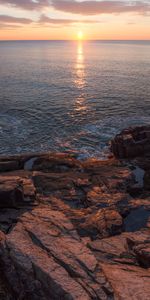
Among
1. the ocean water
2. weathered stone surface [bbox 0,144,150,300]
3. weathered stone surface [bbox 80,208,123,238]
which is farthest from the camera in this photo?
the ocean water

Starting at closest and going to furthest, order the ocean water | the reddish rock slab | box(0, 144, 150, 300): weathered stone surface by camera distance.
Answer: the reddish rock slab
box(0, 144, 150, 300): weathered stone surface
the ocean water

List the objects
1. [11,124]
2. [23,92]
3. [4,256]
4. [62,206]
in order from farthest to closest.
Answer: [23,92] < [11,124] < [62,206] < [4,256]

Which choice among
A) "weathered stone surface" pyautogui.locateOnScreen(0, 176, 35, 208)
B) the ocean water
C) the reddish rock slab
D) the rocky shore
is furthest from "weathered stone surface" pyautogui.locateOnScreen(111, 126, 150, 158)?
the reddish rock slab

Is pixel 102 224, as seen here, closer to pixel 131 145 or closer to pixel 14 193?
pixel 14 193

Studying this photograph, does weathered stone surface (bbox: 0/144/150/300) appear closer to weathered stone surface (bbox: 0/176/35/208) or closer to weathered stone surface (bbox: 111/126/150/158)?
weathered stone surface (bbox: 0/176/35/208)

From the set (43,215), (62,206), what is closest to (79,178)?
(62,206)

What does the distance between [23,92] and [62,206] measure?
5976cm

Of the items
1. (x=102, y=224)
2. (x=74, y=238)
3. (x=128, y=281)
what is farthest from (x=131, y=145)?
(x=128, y=281)

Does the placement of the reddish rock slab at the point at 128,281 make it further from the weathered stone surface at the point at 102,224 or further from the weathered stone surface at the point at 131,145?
the weathered stone surface at the point at 131,145

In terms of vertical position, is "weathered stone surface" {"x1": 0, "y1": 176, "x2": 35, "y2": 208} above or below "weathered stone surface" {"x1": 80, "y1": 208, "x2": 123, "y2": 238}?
above

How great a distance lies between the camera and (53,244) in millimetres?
13469

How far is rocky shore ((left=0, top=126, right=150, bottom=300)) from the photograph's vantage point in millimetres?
11305

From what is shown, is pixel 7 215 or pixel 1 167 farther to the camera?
pixel 1 167

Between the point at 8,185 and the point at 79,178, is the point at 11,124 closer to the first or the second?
the point at 79,178
